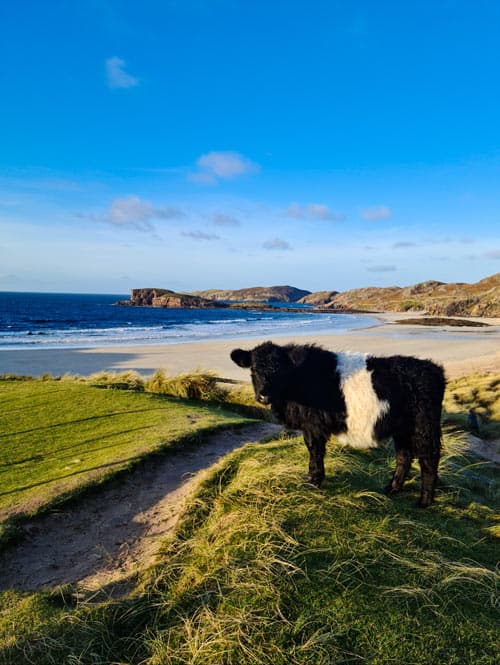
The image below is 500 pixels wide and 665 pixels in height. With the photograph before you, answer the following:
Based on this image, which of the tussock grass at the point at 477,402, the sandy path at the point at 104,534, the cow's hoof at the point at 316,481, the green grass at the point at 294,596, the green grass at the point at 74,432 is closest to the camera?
the green grass at the point at 294,596

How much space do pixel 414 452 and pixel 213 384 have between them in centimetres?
777

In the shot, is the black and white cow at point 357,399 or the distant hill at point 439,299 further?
the distant hill at point 439,299

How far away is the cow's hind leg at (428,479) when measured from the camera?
486 cm

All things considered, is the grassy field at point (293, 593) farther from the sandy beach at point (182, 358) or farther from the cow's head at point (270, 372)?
the sandy beach at point (182, 358)

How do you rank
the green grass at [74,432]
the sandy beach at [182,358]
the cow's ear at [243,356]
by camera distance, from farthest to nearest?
1. the sandy beach at [182,358]
2. the cow's ear at [243,356]
3. the green grass at [74,432]

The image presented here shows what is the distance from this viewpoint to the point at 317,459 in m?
5.23

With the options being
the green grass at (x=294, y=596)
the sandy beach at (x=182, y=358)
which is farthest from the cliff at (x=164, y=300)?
the green grass at (x=294, y=596)

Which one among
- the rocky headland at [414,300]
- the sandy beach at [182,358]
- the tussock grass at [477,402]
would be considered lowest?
the sandy beach at [182,358]

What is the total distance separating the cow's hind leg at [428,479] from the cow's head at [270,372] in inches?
76.3

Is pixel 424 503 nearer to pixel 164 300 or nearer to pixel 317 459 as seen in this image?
pixel 317 459

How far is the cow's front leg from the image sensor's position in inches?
203

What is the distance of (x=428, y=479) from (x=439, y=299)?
115140 mm

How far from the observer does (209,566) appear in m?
3.55

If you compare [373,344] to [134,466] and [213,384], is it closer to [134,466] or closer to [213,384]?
[213,384]
